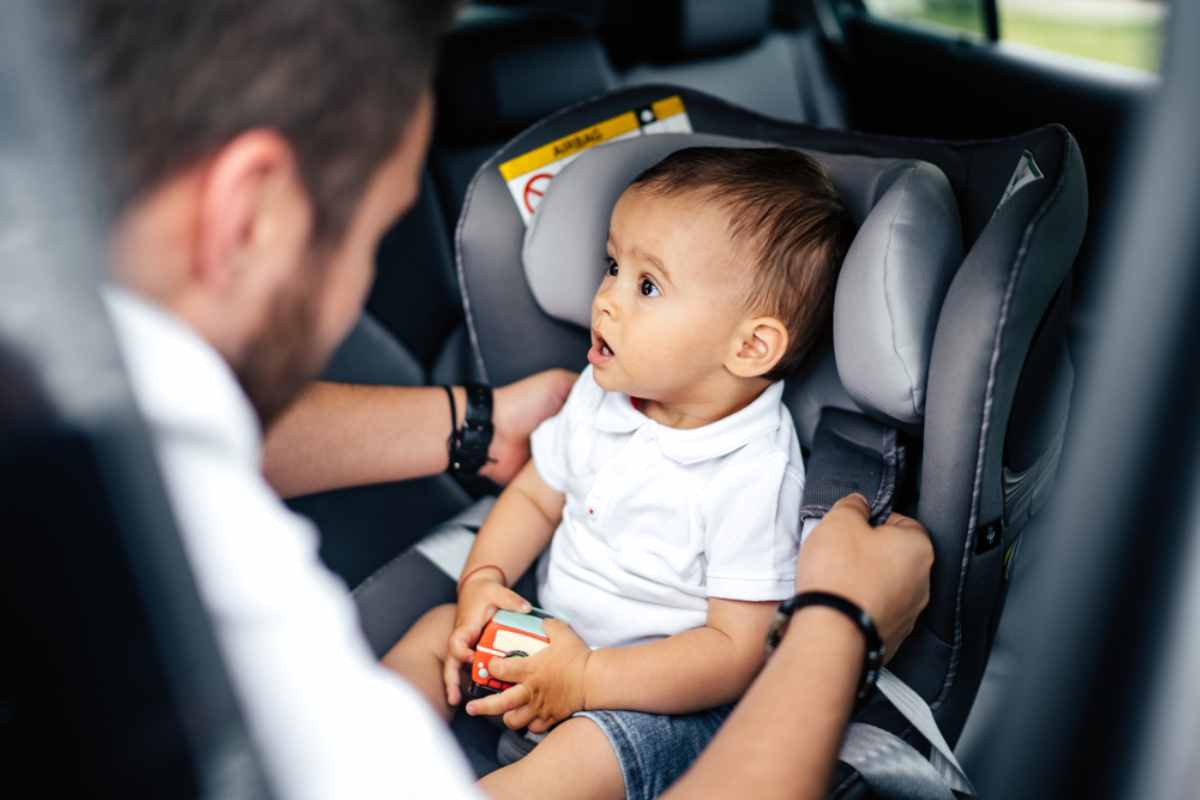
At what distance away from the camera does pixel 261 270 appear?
→ 0.57 m

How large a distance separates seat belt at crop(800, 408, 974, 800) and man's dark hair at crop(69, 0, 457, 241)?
0.63m

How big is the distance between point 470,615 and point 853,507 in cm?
47

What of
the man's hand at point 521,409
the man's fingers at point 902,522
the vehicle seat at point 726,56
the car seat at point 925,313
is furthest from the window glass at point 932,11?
the man's fingers at point 902,522

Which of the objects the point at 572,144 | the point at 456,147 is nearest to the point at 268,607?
the point at 572,144

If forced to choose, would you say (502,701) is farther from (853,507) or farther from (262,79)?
(262,79)

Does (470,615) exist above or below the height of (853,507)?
below

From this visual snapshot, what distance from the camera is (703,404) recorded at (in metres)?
1.22

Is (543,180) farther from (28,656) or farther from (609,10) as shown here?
(609,10)

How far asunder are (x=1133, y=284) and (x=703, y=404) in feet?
2.65

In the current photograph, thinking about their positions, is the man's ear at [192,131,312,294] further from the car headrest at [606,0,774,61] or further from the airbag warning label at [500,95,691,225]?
the car headrest at [606,0,774,61]

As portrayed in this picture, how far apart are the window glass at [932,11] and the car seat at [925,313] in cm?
191

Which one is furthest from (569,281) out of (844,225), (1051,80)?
(1051,80)

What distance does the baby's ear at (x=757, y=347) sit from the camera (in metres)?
1.13

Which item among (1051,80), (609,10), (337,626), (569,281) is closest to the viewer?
(337,626)
